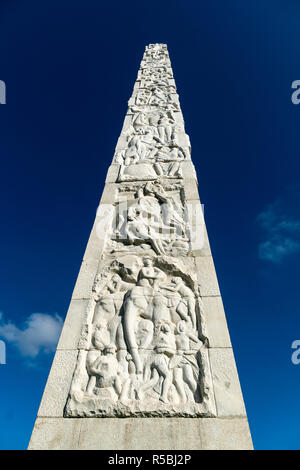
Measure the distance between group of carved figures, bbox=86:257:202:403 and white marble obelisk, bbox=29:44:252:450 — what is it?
12mm

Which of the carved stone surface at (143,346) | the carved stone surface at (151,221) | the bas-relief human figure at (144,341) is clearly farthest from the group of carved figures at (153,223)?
the bas-relief human figure at (144,341)

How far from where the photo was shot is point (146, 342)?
3562 mm

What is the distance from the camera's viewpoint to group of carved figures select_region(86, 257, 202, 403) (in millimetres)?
3189

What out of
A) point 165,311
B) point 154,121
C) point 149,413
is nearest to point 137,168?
point 154,121

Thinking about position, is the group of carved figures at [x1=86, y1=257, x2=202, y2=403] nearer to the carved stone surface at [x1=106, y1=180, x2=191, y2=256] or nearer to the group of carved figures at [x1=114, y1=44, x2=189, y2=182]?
the carved stone surface at [x1=106, y1=180, x2=191, y2=256]

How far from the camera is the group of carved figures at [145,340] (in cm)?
319

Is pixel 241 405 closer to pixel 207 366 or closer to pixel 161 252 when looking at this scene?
pixel 207 366

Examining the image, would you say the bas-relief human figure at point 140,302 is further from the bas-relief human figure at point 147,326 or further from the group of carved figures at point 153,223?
the group of carved figures at point 153,223

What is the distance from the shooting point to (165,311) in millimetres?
3861

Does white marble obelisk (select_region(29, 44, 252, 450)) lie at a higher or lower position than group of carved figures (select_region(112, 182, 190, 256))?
lower

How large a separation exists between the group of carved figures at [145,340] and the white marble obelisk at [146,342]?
0.01m

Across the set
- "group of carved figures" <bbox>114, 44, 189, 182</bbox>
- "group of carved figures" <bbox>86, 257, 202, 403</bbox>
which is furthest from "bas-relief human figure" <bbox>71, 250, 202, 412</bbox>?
"group of carved figures" <bbox>114, 44, 189, 182</bbox>
